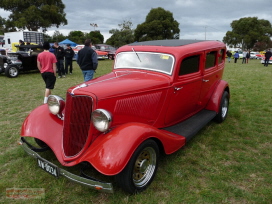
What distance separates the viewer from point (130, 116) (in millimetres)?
2869

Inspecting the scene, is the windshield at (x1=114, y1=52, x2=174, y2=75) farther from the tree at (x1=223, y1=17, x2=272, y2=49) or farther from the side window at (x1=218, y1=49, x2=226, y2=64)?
the tree at (x1=223, y1=17, x2=272, y2=49)

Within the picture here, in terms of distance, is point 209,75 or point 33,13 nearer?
point 209,75

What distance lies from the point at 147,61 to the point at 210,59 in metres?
1.59

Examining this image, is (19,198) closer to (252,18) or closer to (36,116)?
(36,116)

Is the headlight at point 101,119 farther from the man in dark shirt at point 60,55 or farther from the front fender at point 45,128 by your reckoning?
the man in dark shirt at point 60,55

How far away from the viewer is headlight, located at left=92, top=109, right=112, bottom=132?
236 centimetres

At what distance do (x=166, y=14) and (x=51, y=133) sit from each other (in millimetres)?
40287

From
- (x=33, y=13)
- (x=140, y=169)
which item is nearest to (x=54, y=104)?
(x=140, y=169)

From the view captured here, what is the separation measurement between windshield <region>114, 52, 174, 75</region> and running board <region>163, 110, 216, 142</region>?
36.9 inches

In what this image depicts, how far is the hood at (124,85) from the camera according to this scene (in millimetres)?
2600

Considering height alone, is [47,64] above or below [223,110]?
above

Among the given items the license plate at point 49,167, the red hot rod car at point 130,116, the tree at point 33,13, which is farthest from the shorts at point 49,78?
the tree at point 33,13

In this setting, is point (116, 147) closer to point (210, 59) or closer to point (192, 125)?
point (192, 125)

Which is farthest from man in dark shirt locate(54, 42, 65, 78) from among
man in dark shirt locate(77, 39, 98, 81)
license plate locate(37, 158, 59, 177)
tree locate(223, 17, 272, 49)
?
tree locate(223, 17, 272, 49)
